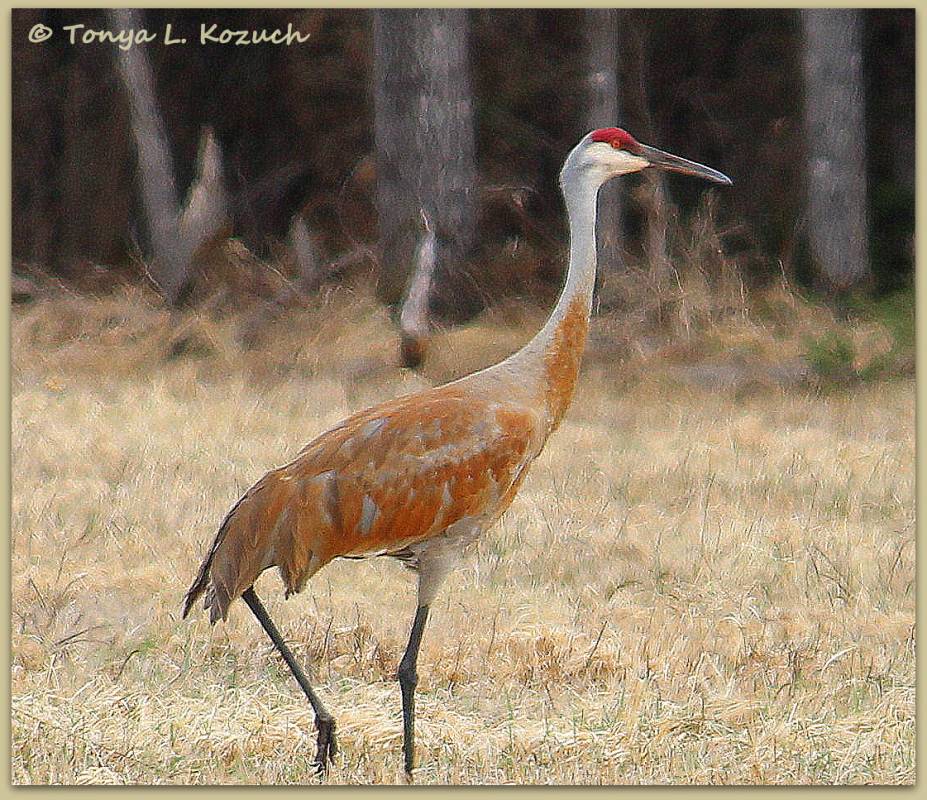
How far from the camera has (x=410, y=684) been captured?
3855 mm

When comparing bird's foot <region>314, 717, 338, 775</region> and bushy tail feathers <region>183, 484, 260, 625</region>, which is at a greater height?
bushy tail feathers <region>183, 484, 260, 625</region>

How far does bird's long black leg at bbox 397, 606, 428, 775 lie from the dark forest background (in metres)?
6.02

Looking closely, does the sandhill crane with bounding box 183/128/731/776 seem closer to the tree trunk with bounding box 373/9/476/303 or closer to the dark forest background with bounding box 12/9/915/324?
the tree trunk with bounding box 373/9/476/303

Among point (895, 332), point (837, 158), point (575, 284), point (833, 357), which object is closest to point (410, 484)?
point (575, 284)

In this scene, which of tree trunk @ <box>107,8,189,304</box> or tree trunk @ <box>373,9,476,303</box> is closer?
tree trunk @ <box>373,9,476,303</box>

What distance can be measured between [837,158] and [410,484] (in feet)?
16.2

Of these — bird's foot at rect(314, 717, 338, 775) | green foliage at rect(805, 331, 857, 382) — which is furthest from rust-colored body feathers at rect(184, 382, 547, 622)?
green foliage at rect(805, 331, 857, 382)

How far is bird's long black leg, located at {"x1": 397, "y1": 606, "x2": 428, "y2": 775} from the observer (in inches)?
149

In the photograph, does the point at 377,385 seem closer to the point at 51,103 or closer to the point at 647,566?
the point at 647,566

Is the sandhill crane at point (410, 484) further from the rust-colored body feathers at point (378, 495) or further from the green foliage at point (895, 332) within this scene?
the green foliage at point (895, 332)

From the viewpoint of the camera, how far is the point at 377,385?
24.7 feet

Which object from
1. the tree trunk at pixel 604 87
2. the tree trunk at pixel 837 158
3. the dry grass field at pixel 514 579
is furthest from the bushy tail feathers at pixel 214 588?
the tree trunk at pixel 604 87

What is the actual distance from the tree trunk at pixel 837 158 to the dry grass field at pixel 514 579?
40 cm

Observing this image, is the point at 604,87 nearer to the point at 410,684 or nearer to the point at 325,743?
the point at 410,684
